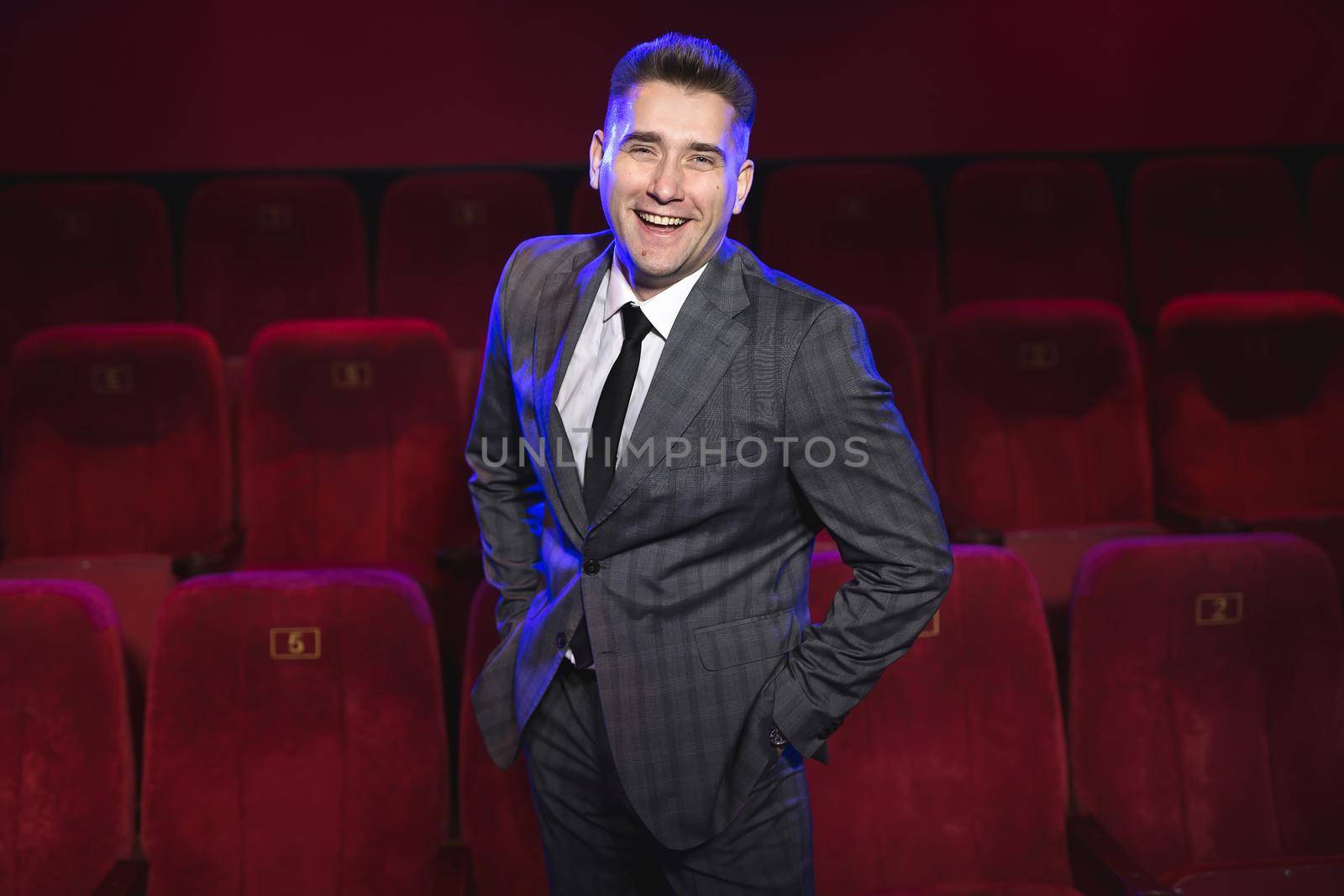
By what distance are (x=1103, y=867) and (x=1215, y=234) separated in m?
1.21

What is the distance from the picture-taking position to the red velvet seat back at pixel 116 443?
3.86 feet

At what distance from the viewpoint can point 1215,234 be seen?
166 centimetres

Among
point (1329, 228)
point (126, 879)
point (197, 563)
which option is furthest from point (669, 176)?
point (1329, 228)

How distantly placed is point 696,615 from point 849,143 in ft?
4.73

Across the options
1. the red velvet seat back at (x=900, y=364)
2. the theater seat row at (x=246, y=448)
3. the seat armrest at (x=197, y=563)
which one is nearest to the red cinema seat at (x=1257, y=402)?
the red velvet seat back at (x=900, y=364)

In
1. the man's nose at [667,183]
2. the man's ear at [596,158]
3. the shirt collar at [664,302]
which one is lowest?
the shirt collar at [664,302]

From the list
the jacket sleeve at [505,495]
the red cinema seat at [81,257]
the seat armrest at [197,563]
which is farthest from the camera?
the red cinema seat at [81,257]

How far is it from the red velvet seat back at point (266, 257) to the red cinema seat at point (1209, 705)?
1129 millimetres

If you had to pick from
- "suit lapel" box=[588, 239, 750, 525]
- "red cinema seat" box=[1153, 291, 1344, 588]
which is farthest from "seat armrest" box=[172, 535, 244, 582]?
"red cinema seat" box=[1153, 291, 1344, 588]

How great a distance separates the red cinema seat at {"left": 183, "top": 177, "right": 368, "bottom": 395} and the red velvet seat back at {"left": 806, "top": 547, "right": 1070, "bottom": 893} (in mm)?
1021

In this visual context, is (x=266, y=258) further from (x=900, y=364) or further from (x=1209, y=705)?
(x=1209, y=705)

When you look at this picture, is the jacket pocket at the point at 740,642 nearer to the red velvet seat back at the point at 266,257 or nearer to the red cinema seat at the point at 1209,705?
the red cinema seat at the point at 1209,705

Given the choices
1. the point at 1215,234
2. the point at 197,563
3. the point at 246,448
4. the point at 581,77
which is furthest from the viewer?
the point at 581,77

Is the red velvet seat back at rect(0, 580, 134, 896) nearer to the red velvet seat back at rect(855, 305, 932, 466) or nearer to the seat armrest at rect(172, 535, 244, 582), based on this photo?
the seat armrest at rect(172, 535, 244, 582)
